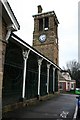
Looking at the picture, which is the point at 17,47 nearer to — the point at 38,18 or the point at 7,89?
the point at 7,89

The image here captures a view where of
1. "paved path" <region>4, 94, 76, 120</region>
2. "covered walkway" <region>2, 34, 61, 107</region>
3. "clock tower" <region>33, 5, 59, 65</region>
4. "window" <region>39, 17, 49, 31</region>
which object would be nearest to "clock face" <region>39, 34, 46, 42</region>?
"clock tower" <region>33, 5, 59, 65</region>

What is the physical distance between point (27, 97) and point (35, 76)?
2674 mm

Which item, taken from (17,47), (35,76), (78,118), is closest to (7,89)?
(17,47)

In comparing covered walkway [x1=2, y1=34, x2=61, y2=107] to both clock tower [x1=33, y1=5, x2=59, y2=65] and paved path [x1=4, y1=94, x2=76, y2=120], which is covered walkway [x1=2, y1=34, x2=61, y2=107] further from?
clock tower [x1=33, y1=5, x2=59, y2=65]

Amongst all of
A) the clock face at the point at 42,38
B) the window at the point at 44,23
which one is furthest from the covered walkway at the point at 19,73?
the window at the point at 44,23

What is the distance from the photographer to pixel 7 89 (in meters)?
11.6

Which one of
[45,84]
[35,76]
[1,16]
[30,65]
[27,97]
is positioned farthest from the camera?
[45,84]

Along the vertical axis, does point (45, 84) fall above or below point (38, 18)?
below

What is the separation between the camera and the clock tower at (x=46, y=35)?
33375 mm

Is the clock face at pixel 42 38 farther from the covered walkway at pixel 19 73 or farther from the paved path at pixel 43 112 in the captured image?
the paved path at pixel 43 112

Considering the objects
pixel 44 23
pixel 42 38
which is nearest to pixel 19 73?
pixel 42 38

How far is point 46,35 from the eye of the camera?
1371 inches

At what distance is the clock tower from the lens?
33375 mm

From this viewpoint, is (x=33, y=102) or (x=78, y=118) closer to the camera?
(x=78, y=118)
